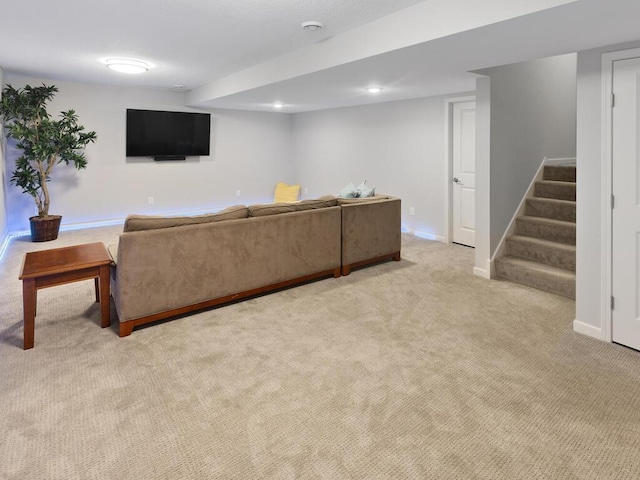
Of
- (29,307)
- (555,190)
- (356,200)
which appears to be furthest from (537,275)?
(29,307)

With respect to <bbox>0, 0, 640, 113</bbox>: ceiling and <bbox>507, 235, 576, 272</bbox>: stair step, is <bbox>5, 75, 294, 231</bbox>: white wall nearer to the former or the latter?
<bbox>0, 0, 640, 113</bbox>: ceiling

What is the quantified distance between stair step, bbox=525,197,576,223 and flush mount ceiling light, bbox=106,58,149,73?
15.5 ft

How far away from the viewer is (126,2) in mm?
2975

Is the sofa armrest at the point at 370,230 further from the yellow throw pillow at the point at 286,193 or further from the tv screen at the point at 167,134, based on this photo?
the tv screen at the point at 167,134

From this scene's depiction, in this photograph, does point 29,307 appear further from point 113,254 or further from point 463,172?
point 463,172

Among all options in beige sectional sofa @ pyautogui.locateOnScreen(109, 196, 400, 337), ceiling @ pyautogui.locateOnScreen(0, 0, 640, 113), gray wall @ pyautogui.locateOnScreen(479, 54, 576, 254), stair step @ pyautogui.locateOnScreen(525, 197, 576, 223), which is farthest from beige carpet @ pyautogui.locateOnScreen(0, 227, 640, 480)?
ceiling @ pyautogui.locateOnScreen(0, 0, 640, 113)

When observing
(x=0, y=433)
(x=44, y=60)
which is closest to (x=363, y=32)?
(x=0, y=433)

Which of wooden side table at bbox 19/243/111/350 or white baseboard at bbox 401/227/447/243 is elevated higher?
white baseboard at bbox 401/227/447/243

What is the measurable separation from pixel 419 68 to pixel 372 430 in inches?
127

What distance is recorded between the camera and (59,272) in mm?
2721

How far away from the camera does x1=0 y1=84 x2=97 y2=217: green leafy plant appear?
17.7 ft

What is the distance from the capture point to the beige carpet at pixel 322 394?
1.71m

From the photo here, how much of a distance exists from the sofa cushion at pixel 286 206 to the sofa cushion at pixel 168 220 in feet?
0.40

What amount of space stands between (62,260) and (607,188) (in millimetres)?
3768
